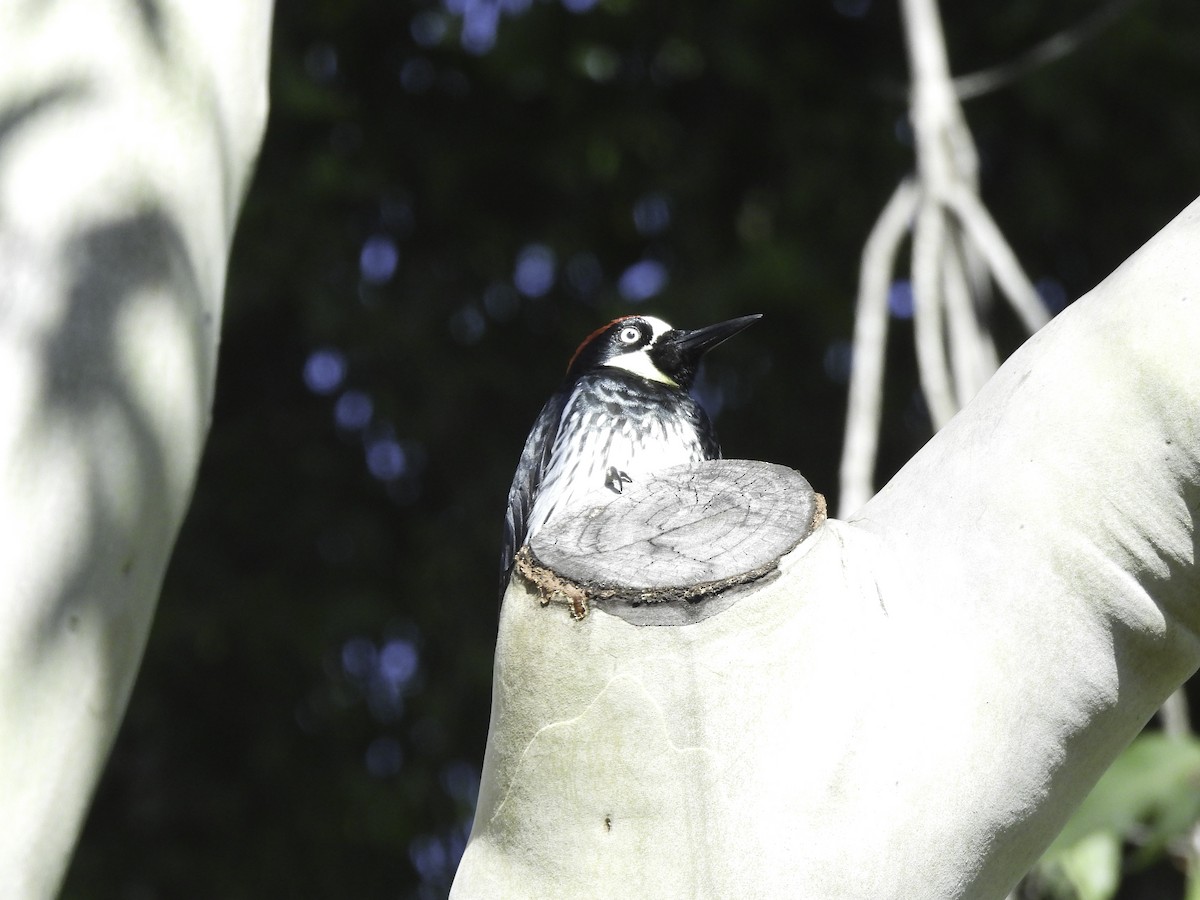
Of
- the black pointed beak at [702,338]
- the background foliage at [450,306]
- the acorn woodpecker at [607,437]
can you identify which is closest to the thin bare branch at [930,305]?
the acorn woodpecker at [607,437]

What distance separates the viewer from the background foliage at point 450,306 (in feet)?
14.4

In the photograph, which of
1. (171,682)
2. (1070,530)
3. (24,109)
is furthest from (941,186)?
(171,682)

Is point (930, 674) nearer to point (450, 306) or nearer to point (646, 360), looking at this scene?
point (646, 360)

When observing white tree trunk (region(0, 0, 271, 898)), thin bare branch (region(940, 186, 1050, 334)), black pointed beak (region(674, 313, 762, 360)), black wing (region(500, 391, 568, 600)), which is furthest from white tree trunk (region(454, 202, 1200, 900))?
black pointed beak (region(674, 313, 762, 360))

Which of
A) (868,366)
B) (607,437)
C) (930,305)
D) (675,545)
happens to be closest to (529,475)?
(607,437)

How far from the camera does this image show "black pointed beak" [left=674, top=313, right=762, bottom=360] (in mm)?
3152

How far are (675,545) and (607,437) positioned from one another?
1.48 m

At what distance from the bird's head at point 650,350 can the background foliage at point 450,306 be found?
77cm

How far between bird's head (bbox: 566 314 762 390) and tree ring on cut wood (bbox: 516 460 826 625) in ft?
5.69

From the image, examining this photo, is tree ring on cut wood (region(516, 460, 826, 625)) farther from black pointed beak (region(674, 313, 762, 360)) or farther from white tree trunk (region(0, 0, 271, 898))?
black pointed beak (region(674, 313, 762, 360))

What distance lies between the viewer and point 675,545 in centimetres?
140

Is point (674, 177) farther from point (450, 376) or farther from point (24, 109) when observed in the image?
point (24, 109)

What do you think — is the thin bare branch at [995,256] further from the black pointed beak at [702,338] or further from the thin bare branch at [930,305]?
the black pointed beak at [702,338]

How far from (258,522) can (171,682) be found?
0.66 m
